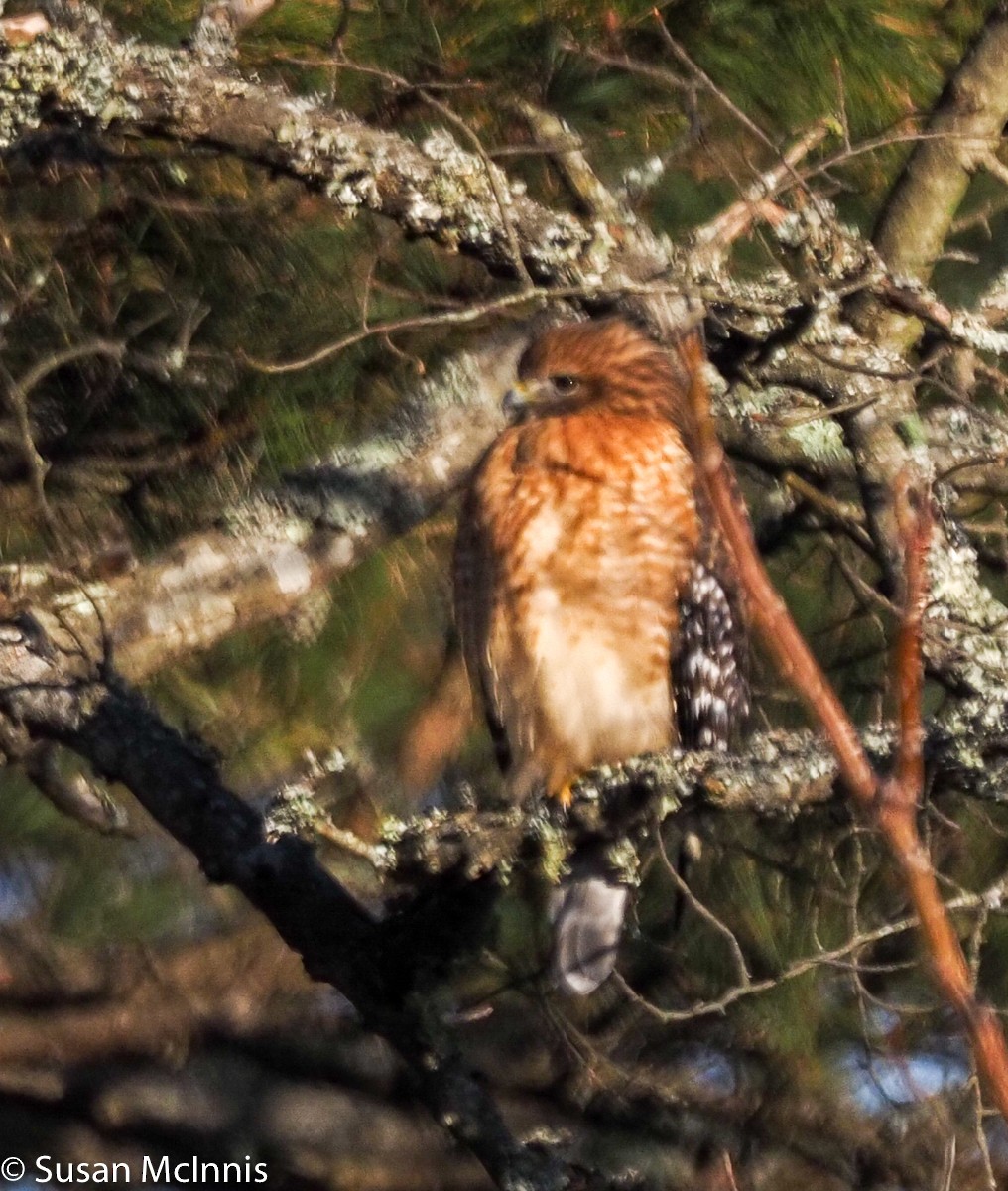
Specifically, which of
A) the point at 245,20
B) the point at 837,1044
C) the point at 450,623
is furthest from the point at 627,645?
the point at 245,20

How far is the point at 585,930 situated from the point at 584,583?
0.55 m

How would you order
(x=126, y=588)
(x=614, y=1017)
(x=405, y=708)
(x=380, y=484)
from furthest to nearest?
(x=614, y=1017)
(x=405, y=708)
(x=380, y=484)
(x=126, y=588)

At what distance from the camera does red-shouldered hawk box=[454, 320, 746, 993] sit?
2928mm

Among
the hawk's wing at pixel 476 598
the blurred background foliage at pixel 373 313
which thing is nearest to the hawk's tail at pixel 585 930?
the blurred background foliage at pixel 373 313

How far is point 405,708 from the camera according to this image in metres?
2.98

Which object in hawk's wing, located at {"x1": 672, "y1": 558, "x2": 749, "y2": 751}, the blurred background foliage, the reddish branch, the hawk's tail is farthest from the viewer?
hawk's wing, located at {"x1": 672, "y1": 558, "x2": 749, "y2": 751}

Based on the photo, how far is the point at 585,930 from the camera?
2.91 metres

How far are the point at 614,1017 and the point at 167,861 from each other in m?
0.81

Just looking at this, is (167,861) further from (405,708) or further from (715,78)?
(715,78)

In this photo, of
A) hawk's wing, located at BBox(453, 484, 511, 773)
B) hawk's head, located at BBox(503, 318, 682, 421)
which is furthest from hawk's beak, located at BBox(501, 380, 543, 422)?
hawk's wing, located at BBox(453, 484, 511, 773)

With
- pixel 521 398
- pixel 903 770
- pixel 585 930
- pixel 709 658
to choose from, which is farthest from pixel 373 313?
pixel 903 770

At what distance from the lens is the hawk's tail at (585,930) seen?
9.39 feet

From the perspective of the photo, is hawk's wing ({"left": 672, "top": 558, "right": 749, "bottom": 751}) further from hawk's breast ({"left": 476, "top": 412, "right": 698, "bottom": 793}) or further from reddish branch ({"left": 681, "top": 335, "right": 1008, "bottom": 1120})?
reddish branch ({"left": 681, "top": 335, "right": 1008, "bottom": 1120})

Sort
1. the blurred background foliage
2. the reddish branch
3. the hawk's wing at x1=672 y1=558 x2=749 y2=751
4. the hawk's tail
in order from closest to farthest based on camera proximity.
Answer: the reddish branch
the blurred background foliage
the hawk's tail
the hawk's wing at x1=672 y1=558 x2=749 y2=751
